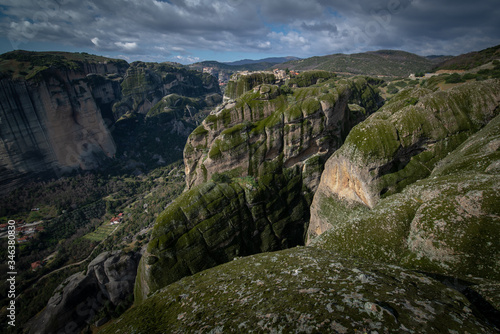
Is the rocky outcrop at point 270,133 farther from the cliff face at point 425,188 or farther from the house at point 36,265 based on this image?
the house at point 36,265

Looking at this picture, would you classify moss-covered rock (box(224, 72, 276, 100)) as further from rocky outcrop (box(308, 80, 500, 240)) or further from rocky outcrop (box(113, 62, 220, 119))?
rocky outcrop (box(113, 62, 220, 119))

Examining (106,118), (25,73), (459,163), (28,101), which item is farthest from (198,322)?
(106,118)

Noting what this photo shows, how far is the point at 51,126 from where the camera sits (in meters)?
73.6

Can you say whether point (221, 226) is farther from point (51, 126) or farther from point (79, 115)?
point (79, 115)

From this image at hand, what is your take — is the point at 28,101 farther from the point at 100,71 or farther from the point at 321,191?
the point at 321,191

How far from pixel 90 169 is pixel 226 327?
106m

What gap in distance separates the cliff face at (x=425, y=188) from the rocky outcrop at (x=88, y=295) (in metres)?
27.9

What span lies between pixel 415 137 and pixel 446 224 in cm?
965

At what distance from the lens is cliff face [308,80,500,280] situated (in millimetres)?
8875

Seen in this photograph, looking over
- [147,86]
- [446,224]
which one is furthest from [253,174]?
[147,86]

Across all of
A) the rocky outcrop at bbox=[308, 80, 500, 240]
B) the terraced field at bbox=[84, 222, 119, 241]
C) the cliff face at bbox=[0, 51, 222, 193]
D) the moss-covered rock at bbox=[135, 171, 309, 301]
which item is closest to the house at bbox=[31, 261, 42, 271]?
the terraced field at bbox=[84, 222, 119, 241]

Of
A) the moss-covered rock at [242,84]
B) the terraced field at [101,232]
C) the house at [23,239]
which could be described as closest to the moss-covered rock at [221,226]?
the moss-covered rock at [242,84]

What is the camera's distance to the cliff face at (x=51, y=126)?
63.0 m

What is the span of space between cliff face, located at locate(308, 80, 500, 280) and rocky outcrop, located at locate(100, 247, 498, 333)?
304 cm
